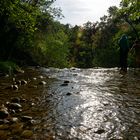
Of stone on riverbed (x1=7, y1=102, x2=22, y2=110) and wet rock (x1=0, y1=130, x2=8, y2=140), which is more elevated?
stone on riverbed (x1=7, y1=102, x2=22, y2=110)

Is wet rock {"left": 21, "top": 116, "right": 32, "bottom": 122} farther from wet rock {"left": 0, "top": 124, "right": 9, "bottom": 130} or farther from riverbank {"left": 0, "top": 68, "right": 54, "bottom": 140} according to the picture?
wet rock {"left": 0, "top": 124, "right": 9, "bottom": 130}

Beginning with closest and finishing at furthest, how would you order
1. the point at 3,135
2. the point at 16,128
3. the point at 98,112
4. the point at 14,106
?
the point at 3,135 < the point at 16,128 < the point at 98,112 < the point at 14,106

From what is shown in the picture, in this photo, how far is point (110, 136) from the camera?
7457 mm

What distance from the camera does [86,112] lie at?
9.70 metres

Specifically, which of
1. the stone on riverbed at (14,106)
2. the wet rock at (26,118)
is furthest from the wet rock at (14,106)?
the wet rock at (26,118)

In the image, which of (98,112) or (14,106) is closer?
(98,112)

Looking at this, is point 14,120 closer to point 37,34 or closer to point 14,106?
point 14,106

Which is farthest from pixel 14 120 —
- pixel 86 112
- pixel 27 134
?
pixel 86 112

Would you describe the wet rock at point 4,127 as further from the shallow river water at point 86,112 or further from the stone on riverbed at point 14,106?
the stone on riverbed at point 14,106

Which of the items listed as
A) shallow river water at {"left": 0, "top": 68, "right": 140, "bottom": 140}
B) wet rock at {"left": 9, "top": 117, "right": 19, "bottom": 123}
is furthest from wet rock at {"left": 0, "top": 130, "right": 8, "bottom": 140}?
wet rock at {"left": 9, "top": 117, "right": 19, "bottom": 123}

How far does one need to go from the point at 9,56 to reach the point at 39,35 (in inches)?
272

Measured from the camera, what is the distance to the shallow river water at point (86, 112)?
766 cm

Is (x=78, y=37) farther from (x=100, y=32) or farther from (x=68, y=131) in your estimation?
(x=68, y=131)

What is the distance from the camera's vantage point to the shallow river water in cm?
766
